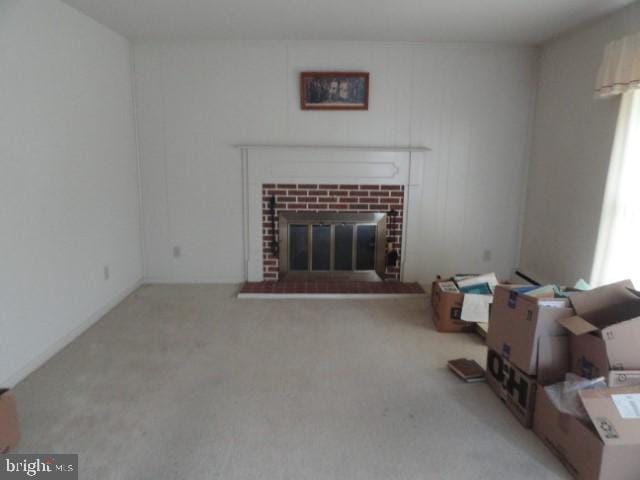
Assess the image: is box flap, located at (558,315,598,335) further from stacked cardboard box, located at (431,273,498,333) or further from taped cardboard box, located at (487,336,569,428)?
stacked cardboard box, located at (431,273,498,333)

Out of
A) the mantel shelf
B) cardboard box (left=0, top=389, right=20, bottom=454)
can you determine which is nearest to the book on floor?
the mantel shelf

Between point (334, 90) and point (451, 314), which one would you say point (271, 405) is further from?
point (334, 90)

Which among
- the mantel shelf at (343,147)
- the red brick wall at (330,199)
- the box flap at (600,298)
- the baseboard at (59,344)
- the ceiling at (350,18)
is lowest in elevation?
the baseboard at (59,344)

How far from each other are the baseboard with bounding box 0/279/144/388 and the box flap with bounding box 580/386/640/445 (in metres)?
2.74

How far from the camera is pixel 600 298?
2072 millimetres

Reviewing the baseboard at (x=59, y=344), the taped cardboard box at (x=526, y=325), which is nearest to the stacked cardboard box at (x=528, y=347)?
the taped cardboard box at (x=526, y=325)

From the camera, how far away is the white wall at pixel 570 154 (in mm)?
3057

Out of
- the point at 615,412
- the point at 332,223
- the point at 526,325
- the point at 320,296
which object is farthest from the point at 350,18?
the point at 615,412

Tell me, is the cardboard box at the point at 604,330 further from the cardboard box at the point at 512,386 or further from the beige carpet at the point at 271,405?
the beige carpet at the point at 271,405

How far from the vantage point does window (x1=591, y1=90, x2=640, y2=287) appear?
8.89 ft

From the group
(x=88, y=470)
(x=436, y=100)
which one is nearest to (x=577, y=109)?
(x=436, y=100)

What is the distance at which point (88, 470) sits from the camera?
69.3 inches

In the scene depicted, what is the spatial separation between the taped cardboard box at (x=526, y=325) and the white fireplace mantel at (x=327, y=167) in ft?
6.53

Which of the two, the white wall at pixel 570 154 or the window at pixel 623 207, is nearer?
the window at pixel 623 207
